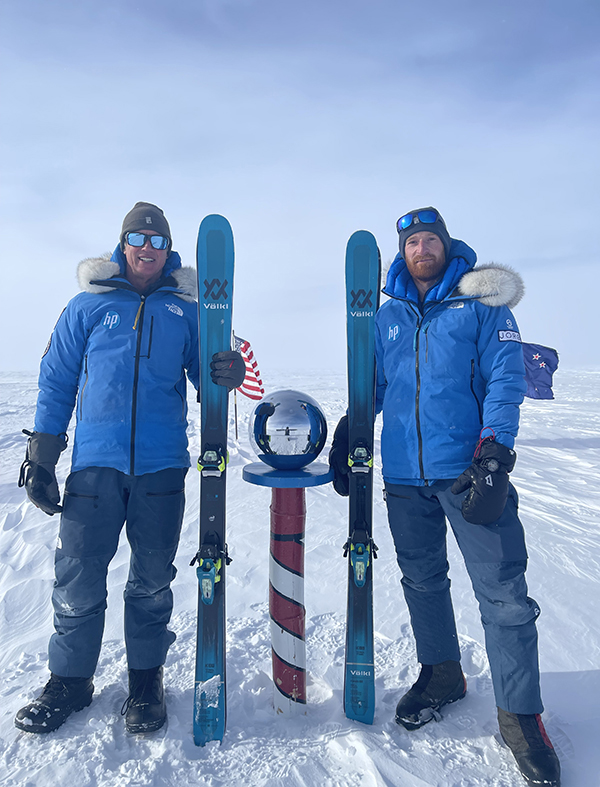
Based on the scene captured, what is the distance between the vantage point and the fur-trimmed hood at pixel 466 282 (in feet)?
7.45

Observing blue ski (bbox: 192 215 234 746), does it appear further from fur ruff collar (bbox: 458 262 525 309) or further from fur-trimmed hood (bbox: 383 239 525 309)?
fur ruff collar (bbox: 458 262 525 309)

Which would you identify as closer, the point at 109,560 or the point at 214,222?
the point at 109,560

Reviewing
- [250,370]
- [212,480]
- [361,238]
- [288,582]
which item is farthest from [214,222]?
[250,370]

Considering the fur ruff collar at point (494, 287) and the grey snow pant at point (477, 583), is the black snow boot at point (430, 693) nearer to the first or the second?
the grey snow pant at point (477, 583)

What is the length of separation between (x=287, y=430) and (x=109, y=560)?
A: 1101 mm

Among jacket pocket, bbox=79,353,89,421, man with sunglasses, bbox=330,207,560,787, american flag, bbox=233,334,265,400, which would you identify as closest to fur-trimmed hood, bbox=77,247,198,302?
jacket pocket, bbox=79,353,89,421

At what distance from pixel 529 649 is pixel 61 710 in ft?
7.07

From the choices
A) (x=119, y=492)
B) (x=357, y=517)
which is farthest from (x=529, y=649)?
(x=119, y=492)

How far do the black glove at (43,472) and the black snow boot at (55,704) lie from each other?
822 mm

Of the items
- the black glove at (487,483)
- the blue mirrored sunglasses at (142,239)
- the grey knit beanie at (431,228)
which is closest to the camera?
the black glove at (487,483)

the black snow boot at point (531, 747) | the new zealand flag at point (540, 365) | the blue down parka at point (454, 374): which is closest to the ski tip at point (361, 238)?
the blue down parka at point (454, 374)

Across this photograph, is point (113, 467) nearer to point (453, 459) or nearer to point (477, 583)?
point (453, 459)

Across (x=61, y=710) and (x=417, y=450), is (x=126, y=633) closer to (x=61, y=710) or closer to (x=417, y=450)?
(x=61, y=710)

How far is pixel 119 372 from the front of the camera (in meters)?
2.42
